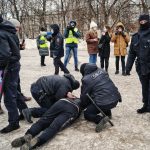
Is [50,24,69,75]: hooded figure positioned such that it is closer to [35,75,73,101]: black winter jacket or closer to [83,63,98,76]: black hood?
[35,75,73,101]: black winter jacket

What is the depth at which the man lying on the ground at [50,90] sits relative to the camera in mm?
6582

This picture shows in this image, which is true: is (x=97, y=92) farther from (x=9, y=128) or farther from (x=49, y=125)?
(x=9, y=128)

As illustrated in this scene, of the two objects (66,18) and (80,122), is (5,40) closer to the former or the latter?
(80,122)

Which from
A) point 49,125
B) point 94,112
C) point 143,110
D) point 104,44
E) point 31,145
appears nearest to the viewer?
point 31,145

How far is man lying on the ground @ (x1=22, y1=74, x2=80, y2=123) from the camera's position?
6.58m

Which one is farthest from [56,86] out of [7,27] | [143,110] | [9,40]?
[143,110]

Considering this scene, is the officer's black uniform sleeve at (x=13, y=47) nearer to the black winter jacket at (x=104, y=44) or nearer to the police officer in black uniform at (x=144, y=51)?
the police officer in black uniform at (x=144, y=51)

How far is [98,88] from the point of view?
6.46m

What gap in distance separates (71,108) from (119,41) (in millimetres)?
6401

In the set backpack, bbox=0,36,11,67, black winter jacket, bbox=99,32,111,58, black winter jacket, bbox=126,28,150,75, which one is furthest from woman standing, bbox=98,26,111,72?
backpack, bbox=0,36,11,67

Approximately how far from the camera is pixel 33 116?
6.96 m

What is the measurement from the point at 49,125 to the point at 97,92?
1.08 meters

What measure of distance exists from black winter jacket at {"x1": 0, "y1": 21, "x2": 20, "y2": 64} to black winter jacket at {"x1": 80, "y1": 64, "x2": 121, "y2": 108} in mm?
1314

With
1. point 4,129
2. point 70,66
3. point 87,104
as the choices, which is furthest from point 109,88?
point 70,66
